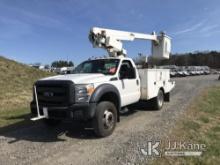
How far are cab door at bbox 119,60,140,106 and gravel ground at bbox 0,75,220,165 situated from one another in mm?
768

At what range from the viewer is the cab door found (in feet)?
27.1

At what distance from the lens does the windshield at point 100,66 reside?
8281 mm

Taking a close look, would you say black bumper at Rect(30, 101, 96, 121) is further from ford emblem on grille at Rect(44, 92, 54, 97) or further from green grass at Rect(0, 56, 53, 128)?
green grass at Rect(0, 56, 53, 128)

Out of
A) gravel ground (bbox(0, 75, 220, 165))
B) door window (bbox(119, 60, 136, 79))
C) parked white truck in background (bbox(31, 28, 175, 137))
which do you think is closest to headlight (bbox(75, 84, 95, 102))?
parked white truck in background (bbox(31, 28, 175, 137))

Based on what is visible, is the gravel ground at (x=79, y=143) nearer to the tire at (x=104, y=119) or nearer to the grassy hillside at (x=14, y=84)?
the tire at (x=104, y=119)

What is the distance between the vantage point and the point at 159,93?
11234mm

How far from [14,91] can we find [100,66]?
10.0 meters

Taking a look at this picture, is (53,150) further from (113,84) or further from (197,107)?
(197,107)

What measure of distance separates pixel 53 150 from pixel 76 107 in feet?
3.65

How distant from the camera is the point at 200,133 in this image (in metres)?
7.38

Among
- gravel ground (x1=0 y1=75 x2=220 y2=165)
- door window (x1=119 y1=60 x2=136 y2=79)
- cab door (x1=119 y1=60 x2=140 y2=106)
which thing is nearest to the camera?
gravel ground (x1=0 y1=75 x2=220 y2=165)

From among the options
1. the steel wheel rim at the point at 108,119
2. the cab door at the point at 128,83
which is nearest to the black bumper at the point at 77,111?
the steel wheel rim at the point at 108,119

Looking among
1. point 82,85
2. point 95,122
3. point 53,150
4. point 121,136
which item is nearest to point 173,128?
point 121,136

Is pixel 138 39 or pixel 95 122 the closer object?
pixel 95 122
